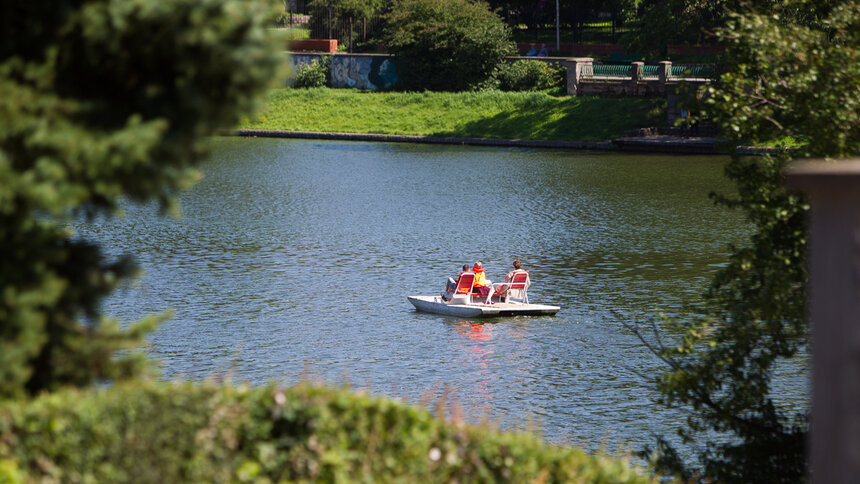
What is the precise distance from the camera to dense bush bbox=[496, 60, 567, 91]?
231 ft

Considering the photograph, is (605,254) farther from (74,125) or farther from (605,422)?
(74,125)

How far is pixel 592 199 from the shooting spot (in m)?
42.8

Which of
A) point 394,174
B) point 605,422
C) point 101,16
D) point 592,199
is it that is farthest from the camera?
point 394,174

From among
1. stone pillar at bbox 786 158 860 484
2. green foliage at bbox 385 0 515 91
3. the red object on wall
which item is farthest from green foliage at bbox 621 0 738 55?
stone pillar at bbox 786 158 860 484

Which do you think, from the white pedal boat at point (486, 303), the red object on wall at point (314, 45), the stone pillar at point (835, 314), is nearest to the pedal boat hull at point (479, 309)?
the white pedal boat at point (486, 303)

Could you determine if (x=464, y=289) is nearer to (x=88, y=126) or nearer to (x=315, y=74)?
(x=88, y=126)

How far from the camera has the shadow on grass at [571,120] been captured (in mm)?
62531

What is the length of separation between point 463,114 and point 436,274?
39.9 metres

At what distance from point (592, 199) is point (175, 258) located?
1816 centimetres

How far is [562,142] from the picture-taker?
6178 centimetres

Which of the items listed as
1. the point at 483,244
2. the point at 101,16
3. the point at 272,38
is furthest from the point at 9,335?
the point at 483,244

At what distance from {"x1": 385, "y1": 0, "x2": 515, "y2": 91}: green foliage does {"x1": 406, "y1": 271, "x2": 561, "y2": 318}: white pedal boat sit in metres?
48.0

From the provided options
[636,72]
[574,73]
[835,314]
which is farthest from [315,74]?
[835,314]

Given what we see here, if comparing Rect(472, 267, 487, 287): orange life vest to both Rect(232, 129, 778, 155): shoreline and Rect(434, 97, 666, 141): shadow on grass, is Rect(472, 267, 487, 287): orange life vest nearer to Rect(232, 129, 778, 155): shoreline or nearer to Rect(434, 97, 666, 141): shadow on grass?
Rect(232, 129, 778, 155): shoreline
